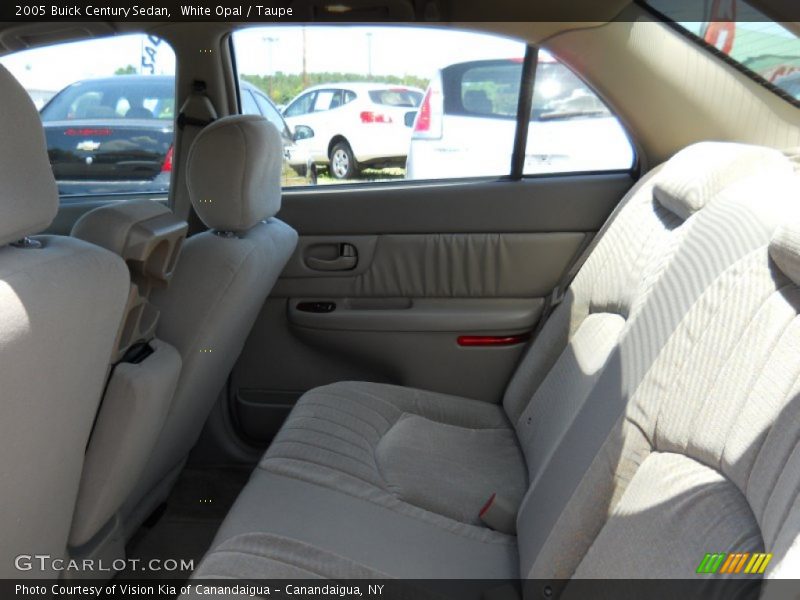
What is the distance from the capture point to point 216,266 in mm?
1962

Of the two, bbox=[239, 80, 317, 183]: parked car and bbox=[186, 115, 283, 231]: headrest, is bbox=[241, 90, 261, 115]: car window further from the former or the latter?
bbox=[186, 115, 283, 231]: headrest

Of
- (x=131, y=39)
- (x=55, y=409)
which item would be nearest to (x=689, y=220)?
(x=55, y=409)

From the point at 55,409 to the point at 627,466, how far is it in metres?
0.91

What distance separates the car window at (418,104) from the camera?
257cm

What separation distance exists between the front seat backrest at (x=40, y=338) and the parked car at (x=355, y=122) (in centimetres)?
130

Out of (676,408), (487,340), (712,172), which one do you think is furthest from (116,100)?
(676,408)

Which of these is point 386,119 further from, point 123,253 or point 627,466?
point 627,466

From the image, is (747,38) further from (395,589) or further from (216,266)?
(395,589)

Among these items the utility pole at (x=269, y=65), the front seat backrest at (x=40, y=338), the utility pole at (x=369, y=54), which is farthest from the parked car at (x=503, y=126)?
the front seat backrest at (x=40, y=338)

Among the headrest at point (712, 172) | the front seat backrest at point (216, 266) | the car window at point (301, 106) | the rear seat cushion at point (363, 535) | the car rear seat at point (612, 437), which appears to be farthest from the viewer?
the car window at point (301, 106)

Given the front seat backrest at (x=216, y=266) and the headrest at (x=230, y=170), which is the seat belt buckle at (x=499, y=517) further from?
the headrest at (x=230, y=170)

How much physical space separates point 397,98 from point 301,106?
0.30 metres

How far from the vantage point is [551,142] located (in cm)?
271

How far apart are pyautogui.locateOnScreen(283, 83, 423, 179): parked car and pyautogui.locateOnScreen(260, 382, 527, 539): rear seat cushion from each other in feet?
2.59
